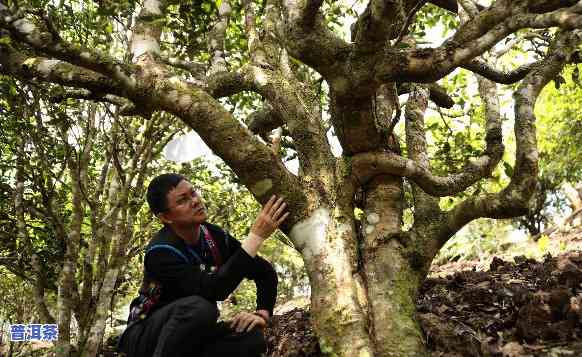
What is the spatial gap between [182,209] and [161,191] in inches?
8.4

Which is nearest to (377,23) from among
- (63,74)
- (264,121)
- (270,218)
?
(270,218)

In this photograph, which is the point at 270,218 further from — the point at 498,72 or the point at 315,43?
the point at 498,72

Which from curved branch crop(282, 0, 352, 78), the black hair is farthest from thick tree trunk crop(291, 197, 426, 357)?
→ curved branch crop(282, 0, 352, 78)

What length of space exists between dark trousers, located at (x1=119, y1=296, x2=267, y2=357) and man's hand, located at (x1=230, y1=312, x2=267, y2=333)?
0.03 meters

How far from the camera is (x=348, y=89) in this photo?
3350 millimetres

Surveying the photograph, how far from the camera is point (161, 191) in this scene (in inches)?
129

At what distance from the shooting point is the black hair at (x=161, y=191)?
129 inches

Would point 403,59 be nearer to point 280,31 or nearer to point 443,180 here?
point 443,180

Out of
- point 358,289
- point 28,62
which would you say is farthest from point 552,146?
point 28,62

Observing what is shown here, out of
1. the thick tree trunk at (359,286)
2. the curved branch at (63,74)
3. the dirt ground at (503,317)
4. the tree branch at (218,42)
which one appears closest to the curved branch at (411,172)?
the thick tree trunk at (359,286)

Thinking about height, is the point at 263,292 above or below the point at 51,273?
below

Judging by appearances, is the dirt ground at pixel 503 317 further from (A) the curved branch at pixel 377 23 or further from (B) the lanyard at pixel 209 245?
(A) the curved branch at pixel 377 23

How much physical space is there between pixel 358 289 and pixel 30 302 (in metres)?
14.6

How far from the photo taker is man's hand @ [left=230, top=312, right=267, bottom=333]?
315 cm
